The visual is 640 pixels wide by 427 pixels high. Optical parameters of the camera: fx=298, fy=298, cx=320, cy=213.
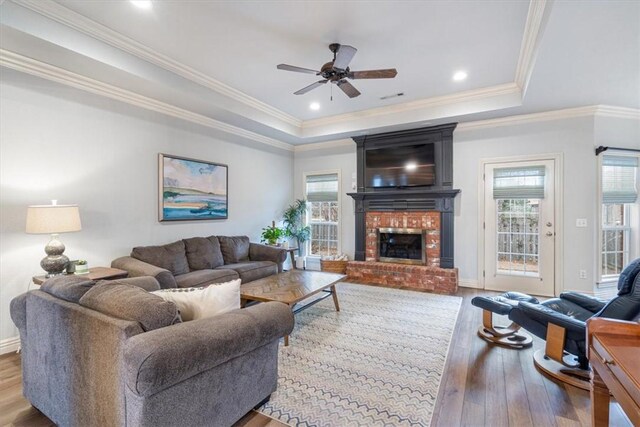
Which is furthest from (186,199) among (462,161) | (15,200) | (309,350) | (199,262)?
(462,161)

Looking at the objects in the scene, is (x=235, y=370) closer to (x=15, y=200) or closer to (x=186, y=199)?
(x=15, y=200)

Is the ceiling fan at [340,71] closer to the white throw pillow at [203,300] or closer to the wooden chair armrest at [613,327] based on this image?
the white throw pillow at [203,300]

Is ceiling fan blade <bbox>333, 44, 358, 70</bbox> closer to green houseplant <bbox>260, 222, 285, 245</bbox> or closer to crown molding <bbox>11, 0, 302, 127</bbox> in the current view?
crown molding <bbox>11, 0, 302, 127</bbox>

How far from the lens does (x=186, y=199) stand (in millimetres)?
4418

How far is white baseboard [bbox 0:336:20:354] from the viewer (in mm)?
2736

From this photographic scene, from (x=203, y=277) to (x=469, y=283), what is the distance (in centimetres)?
417

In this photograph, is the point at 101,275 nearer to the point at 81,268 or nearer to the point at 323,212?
the point at 81,268

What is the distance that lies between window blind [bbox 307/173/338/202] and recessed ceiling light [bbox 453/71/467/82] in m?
2.83

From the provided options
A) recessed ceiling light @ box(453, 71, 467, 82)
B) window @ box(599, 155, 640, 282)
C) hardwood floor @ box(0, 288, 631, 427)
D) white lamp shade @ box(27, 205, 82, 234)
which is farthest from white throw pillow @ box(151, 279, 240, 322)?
window @ box(599, 155, 640, 282)

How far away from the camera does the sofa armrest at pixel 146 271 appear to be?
3.11 meters

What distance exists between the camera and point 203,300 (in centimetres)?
176

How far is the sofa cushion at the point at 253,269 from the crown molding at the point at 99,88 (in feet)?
7.44

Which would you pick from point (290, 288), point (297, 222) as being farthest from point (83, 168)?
point (297, 222)

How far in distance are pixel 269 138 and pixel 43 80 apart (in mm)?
3390
